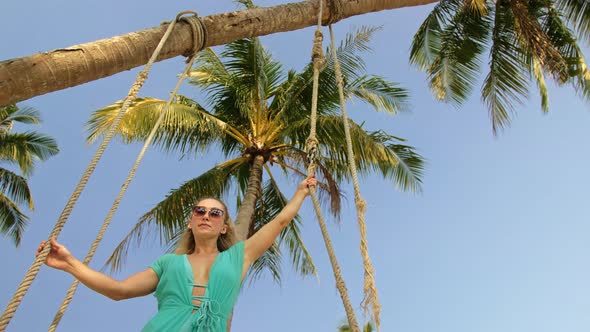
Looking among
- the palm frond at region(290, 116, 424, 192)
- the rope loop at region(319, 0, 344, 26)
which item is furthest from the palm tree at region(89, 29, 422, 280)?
the rope loop at region(319, 0, 344, 26)

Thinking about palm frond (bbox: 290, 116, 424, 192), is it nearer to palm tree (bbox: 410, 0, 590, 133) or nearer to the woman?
Answer: palm tree (bbox: 410, 0, 590, 133)

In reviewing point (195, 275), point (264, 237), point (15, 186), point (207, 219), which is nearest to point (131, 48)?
point (207, 219)

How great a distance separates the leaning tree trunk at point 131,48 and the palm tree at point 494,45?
5.59 meters

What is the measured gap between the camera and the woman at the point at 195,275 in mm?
2527

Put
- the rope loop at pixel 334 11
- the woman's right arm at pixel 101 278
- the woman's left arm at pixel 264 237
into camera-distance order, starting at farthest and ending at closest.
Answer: the rope loop at pixel 334 11 < the woman's left arm at pixel 264 237 < the woman's right arm at pixel 101 278

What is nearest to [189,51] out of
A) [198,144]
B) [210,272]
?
[210,272]

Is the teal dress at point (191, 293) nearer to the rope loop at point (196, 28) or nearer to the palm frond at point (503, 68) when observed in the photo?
the rope loop at point (196, 28)

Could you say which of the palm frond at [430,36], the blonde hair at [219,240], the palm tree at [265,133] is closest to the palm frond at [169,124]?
the palm tree at [265,133]

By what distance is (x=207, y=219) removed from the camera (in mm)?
2840

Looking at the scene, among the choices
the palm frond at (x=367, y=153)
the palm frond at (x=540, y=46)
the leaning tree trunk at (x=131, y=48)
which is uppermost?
the palm frond at (x=540, y=46)

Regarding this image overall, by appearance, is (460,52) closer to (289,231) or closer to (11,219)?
(289,231)

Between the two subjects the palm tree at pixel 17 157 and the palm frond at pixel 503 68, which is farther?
the palm tree at pixel 17 157

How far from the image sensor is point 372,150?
9.91 metres

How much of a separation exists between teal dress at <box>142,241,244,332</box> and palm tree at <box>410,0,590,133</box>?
822cm
